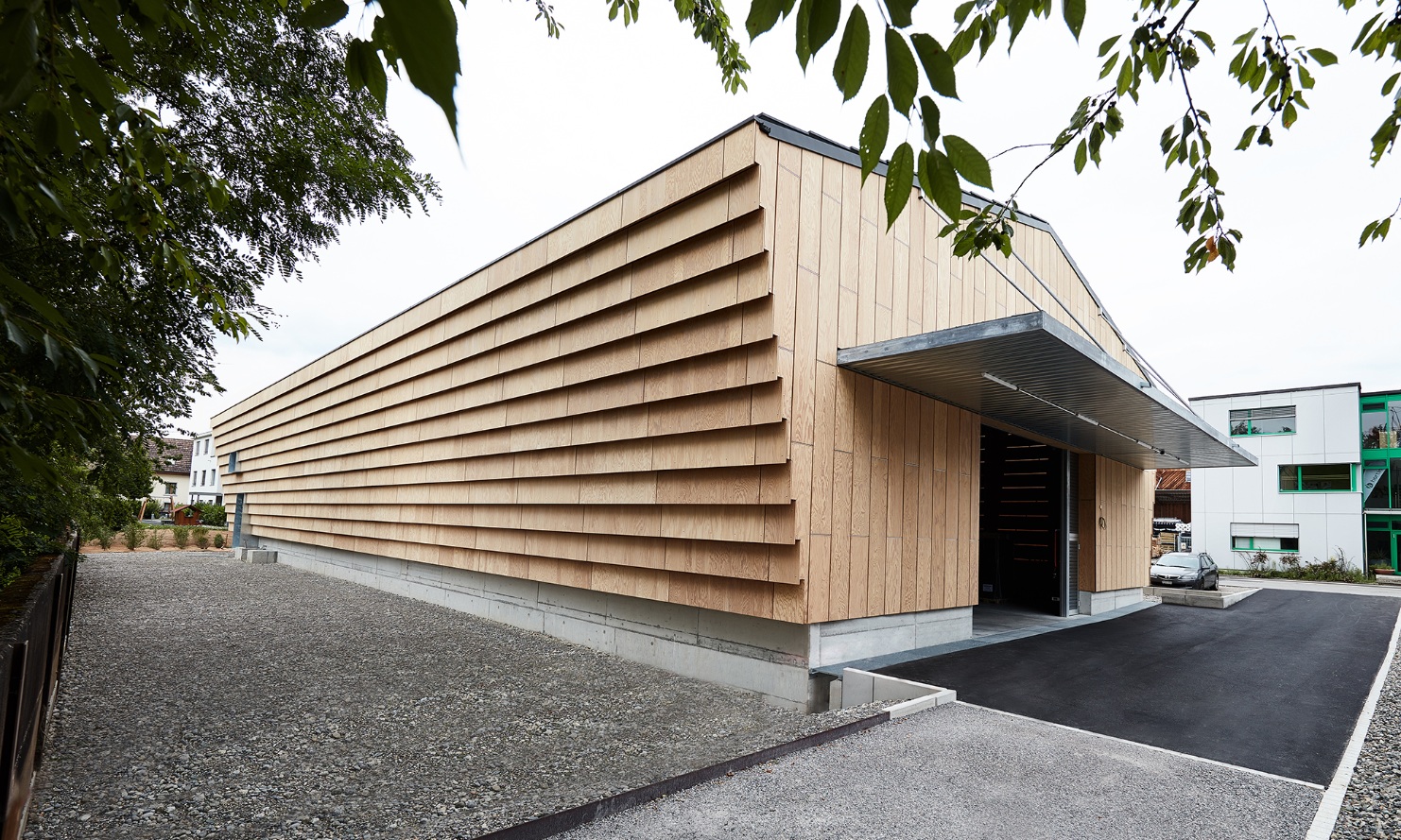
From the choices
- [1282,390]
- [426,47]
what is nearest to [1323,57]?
[426,47]

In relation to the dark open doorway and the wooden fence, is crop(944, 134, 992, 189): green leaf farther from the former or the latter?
the dark open doorway

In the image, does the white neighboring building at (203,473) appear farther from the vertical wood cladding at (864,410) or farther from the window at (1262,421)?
the window at (1262,421)

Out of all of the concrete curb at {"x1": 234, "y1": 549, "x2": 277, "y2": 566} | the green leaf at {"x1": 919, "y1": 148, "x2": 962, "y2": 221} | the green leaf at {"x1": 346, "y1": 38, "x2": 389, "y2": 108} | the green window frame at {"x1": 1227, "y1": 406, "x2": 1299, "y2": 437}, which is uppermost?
the green window frame at {"x1": 1227, "y1": 406, "x2": 1299, "y2": 437}

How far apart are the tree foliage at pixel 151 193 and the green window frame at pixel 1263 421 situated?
30599 millimetres

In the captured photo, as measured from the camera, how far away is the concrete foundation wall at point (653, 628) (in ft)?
21.2

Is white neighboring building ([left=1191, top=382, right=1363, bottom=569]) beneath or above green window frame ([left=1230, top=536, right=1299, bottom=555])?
above

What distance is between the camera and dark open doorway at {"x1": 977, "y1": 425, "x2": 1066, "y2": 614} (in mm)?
13125

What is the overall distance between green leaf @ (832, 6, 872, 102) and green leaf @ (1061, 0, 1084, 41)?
1.52ft

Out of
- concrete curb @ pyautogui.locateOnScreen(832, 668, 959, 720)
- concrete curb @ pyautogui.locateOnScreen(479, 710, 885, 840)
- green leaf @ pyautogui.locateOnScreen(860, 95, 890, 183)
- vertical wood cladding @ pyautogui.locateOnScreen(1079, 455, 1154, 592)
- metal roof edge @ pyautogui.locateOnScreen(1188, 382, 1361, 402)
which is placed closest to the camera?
green leaf @ pyautogui.locateOnScreen(860, 95, 890, 183)

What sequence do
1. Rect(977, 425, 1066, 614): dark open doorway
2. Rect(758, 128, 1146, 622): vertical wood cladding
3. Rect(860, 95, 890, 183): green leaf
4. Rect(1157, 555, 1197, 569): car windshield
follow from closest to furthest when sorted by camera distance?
1. Rect(860, 95, 890, 183): green leaf
2. Rect(758, 128, 1146, 622): vertical wood cladding
3. Rect(977, 425, 1066, 614): dark open doorway
4. Rect(1157, 555, 1197, 569): car windshield

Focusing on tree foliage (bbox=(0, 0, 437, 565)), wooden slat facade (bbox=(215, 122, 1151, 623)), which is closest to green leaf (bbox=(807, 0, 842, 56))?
tree foliage (bbox=(0, 0, 437, 565))

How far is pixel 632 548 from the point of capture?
7.79m

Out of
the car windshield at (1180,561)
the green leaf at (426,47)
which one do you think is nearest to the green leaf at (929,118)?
the green leaf at (426,47)

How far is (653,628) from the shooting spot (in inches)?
307
